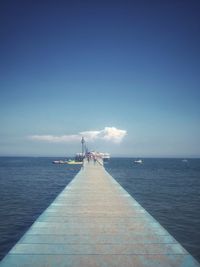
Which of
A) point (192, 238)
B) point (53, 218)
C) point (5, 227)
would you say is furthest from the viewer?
point (5, 227)

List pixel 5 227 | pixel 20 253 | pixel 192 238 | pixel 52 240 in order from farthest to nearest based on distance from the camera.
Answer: pixel 5 227 → pixel 192 238 → pixel 52 240 → pixel 20 253

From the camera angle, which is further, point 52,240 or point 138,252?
point 52,240

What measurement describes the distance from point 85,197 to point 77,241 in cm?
815

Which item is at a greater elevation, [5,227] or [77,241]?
[77,241]

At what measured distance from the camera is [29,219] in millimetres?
18828

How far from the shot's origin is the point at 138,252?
6316 millimetres

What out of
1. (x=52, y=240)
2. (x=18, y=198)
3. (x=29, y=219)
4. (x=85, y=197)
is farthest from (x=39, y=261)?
(x=18, y=198)

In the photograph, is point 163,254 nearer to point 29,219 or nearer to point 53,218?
point 53,218

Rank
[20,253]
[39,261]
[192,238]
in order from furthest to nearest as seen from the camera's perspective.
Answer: [192,238]
[20,253]
[39,261]

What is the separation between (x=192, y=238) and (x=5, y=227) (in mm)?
11504

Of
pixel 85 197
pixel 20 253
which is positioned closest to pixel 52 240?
pixel 20 253

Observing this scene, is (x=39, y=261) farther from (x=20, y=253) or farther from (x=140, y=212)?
(x=140, y=212)

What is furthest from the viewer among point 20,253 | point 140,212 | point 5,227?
point 5,227

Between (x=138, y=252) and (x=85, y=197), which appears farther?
(x=85, y=197)
